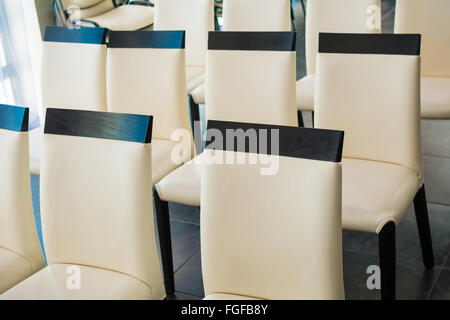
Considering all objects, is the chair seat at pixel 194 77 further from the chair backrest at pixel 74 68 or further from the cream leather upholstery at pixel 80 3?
the cream leather upholstery at pixel 80 3

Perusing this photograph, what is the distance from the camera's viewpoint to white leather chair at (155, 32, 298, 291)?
2.41m

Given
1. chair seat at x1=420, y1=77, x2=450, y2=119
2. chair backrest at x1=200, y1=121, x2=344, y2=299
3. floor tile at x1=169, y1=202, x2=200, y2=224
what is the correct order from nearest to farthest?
chair backrest at x1=200, y1=121, x2=344, y2=299, chair seat at x1=420, y1=77, x2=450, y2=119, floor tile at x1=169, y1=202, x2=200, y2=224

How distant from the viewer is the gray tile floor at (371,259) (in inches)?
92.6

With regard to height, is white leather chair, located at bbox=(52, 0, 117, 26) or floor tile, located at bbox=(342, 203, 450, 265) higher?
white leather chair, located at bbox=(52, 0, 117, 26)

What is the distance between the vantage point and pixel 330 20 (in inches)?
128

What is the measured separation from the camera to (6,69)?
451cm

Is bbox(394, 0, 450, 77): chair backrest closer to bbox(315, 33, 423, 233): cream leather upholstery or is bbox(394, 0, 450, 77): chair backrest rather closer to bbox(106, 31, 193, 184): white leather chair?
bbox(315, 33, 423, 233): cream leather upholstery

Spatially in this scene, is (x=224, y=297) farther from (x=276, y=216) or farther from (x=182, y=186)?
(x=182, y=186)

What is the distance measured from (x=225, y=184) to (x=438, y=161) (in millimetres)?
2101

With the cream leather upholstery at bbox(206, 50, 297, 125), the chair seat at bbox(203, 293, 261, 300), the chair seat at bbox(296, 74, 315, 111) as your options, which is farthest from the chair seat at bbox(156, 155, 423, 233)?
the chair seat at bbox(296, 74, 315, 111)

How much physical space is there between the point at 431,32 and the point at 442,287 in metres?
1.41

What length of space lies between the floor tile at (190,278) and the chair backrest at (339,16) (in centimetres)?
142

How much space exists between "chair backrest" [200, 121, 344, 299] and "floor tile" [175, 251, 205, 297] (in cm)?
76

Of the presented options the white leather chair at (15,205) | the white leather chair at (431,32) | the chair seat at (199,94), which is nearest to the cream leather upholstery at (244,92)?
the white leather chair at (15,205)
